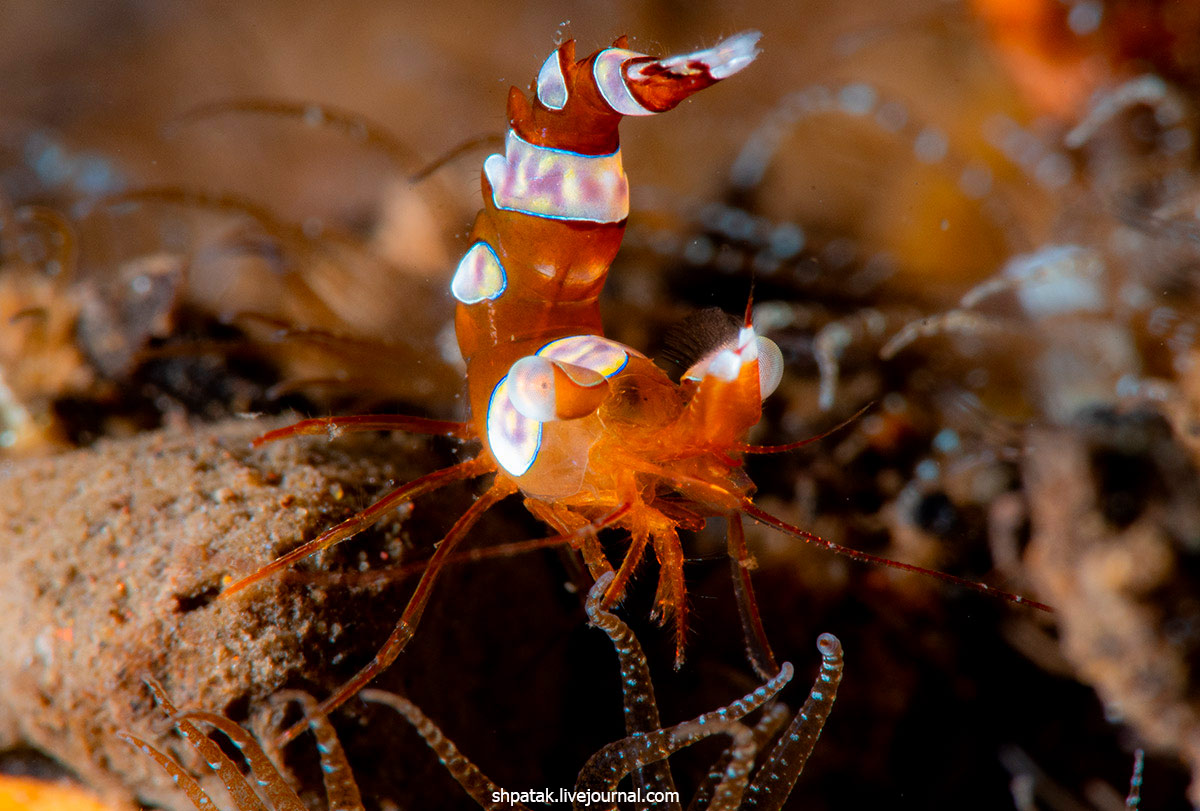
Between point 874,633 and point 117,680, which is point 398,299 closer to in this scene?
point 117,680

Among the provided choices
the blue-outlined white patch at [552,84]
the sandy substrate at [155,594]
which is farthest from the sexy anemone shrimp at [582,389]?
the sandy substrate at [155,594]

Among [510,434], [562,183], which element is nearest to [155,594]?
[510,434]

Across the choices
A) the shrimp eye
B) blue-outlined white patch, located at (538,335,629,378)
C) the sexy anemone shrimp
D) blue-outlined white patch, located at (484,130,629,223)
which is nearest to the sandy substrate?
the sexy anemone shrimp

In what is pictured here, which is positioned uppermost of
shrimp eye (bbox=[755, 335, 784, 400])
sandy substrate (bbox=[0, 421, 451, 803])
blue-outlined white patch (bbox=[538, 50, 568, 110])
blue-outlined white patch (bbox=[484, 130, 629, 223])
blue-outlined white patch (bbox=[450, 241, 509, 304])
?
blue-outlined white patch (bbox=[538, 50, 568, 110])

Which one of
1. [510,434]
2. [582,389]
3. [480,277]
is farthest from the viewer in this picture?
[480,277]

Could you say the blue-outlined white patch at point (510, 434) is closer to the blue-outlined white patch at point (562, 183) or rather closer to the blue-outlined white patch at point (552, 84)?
the blue-outlined white patch at point (562, 183)

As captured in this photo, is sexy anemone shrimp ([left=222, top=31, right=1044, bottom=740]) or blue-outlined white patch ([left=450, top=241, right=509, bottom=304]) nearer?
sexy anemone shrimp ([left=222, top=31, right=1044, bottom=740])

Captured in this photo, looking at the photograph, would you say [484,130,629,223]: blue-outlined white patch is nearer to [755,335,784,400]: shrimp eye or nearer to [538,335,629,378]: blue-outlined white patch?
[538,335,629,378]: blue-outlined white patch

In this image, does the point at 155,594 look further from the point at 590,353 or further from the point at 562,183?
the point at 562,183

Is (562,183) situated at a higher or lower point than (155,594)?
higher
